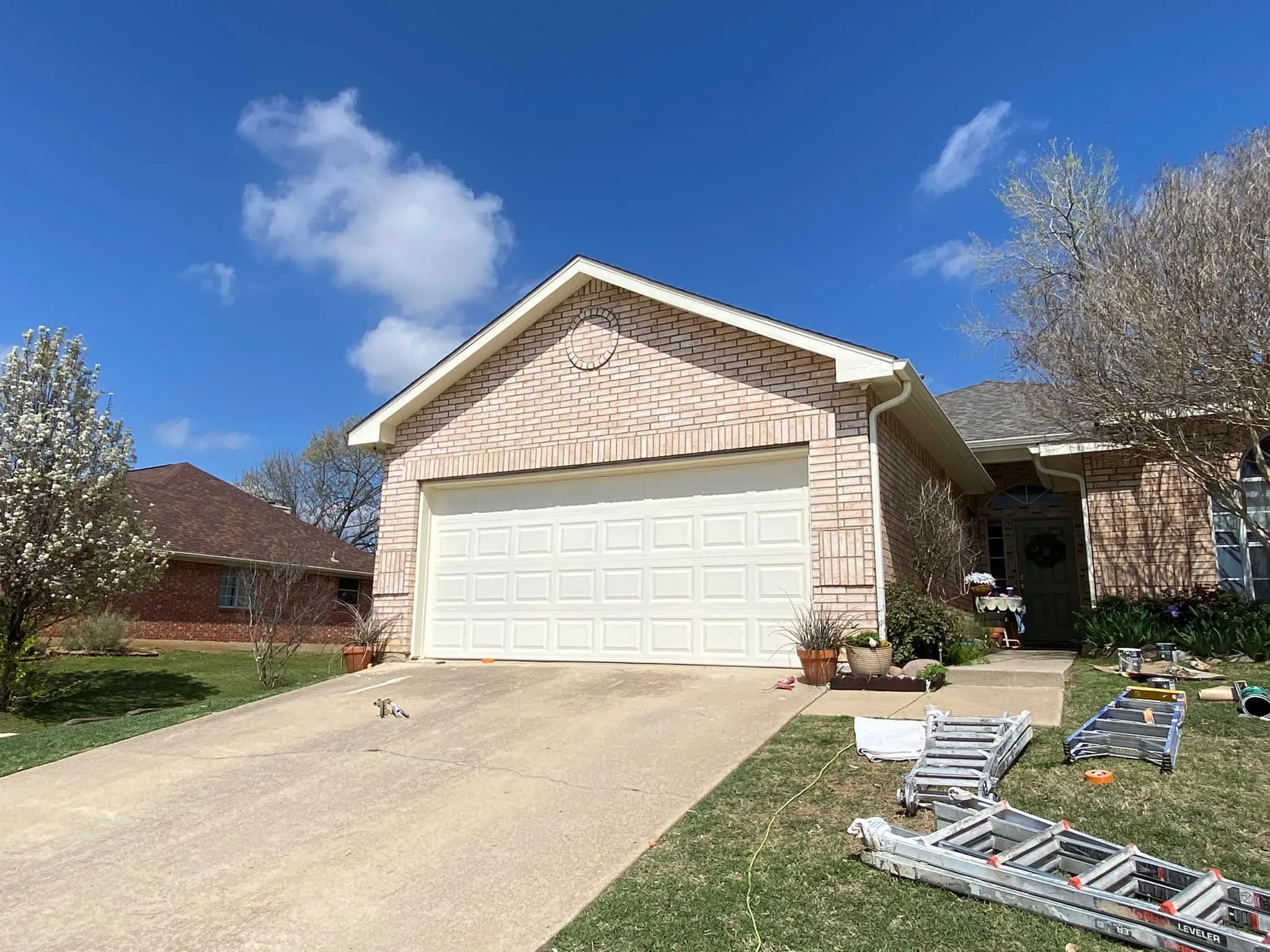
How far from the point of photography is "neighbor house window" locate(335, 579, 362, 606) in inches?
1010

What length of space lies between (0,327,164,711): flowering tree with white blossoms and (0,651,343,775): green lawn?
41.3 inches

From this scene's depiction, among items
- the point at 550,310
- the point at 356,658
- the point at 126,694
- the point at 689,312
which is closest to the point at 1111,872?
the point at 689,312

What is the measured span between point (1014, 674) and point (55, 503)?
40.1ft

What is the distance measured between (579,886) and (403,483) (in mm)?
8804

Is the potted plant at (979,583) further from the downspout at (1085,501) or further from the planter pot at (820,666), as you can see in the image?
the planter pot at (820,666)

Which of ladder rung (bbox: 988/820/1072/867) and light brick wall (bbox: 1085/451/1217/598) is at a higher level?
light brick wall (bbox: 1085/451/1217/598)

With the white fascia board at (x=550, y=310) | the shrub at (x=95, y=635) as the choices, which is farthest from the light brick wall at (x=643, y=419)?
the shrub at (x=95, y=635)

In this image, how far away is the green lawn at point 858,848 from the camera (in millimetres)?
3156

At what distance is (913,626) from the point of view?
871 centimetres

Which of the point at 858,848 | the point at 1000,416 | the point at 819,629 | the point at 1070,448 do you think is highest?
the point at 1000,416

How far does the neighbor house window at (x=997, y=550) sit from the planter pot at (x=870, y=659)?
329 inches

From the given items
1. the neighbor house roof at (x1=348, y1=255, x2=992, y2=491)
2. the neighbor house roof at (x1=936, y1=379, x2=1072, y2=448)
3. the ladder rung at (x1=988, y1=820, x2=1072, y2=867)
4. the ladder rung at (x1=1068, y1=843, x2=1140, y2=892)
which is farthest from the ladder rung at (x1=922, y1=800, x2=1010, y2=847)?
the neighbor house roof at (x1=936, y1=379, x2=1072, y2=448)

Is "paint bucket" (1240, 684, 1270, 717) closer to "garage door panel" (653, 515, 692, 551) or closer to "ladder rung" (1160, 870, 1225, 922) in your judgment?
"ladder rung" (1160, 870, 1225, 922)

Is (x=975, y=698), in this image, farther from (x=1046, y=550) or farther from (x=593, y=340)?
(x=1046, y=550)
